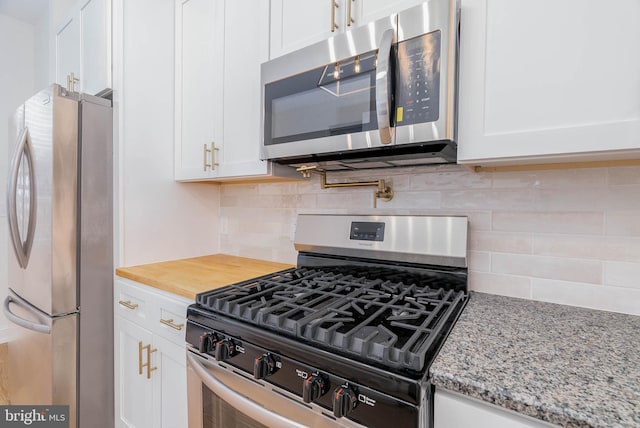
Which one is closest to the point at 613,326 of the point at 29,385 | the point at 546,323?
the point at 546,323

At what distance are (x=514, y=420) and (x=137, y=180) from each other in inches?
71.4

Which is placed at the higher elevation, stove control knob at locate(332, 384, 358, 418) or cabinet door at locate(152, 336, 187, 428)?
stove control knob at locate(332, 384, 358, 418)

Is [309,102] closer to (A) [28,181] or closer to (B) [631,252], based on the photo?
(B) [631,252]

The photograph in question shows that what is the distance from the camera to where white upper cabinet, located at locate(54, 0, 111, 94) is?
1640mm

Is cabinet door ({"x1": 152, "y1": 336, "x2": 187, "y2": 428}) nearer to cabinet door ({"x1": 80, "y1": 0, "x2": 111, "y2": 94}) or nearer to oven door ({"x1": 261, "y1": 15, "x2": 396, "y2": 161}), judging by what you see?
oven door ({"x1": 261, "y1": 15, "x2": 396, "y2": 161})

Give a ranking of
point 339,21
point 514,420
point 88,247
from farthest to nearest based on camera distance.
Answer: point 88,247, point 339,21, point 514,420

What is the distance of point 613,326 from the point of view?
0.87 m

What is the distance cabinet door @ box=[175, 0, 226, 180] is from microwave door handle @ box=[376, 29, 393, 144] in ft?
2.96

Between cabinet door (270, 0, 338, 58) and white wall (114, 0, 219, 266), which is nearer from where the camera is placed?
cabinet door (270, 0, 338, 58)

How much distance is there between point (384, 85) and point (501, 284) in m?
0.83

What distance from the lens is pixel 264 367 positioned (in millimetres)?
850

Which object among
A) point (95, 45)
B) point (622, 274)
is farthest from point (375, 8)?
point (95, 45)
